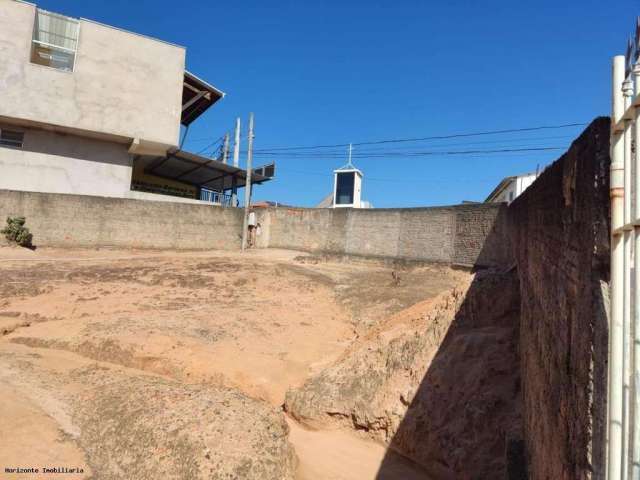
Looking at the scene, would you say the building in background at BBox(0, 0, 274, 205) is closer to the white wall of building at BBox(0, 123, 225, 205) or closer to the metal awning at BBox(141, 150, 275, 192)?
the white wall of building at BBox(0, 123, 225, 205)

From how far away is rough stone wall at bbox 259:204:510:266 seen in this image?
1216 centimetres

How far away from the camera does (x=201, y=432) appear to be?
435 cm

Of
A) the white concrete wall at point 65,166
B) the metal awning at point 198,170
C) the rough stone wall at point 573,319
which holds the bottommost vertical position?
the rough stone wall at point 573,319

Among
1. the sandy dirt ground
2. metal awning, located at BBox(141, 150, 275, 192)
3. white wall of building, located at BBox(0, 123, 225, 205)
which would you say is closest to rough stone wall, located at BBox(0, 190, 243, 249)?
the sandy dirt ground

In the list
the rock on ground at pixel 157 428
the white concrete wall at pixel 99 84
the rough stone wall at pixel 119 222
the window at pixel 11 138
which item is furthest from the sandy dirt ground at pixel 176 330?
the white concrete wall at pixel 99 84

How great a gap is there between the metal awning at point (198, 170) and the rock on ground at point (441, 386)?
16.8 metres

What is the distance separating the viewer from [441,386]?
19.8 feet

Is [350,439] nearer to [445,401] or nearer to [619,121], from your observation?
[445,401]

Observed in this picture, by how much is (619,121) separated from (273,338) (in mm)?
8144

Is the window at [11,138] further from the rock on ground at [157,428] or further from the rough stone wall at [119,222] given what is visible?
the rock on ground at [157,428]

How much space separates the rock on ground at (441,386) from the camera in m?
5.09

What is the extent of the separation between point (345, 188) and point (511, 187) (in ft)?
34.9

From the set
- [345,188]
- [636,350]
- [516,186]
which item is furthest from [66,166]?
[636,350]

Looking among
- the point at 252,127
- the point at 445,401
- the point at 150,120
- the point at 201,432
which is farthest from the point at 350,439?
the point at 150,120
